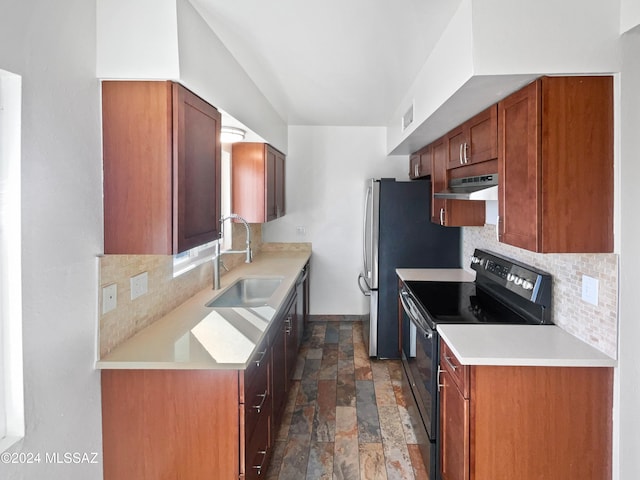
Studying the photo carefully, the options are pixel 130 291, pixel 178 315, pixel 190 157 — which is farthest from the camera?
pixel 178 315

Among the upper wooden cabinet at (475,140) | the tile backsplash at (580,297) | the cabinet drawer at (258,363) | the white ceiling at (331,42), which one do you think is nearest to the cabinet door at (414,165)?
the white ceiling at (331,42)

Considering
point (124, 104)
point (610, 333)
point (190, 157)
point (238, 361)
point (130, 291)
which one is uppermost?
point (124, 104)

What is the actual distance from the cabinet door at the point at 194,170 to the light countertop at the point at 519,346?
1.28m

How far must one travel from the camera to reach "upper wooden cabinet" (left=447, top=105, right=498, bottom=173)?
2.02m

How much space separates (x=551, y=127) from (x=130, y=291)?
6.50 ft

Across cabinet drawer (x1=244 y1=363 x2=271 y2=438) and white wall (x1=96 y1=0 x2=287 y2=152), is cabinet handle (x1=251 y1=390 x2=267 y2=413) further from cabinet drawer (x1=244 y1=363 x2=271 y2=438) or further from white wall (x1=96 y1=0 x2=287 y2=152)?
white wall (x1=96 y1=0 x2=287 y2=152)

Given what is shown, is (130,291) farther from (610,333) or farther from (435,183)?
(435,183)

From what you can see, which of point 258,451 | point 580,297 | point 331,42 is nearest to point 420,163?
point 331,42

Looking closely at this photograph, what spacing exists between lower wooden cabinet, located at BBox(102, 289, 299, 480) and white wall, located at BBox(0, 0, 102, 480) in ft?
0.23

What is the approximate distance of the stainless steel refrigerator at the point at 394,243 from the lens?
3.47 m

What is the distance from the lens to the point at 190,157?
5.61 ft

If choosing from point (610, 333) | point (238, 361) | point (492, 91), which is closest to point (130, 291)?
point (238, 361)

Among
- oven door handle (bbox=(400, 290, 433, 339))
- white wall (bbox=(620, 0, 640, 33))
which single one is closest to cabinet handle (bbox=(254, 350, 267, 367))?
oven door handle (bbox=(400, 290, 433, 339))

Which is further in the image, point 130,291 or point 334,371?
point 334,371
